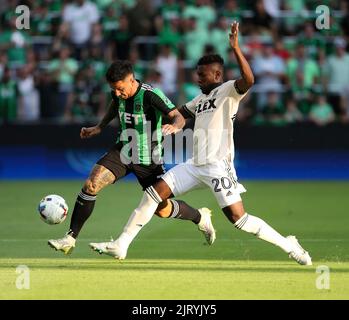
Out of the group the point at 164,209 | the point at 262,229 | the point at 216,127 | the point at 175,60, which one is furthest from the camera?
the point at 175,60

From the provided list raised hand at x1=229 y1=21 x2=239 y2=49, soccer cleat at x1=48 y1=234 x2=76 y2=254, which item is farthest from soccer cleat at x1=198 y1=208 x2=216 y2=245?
raised hand at x1=229 y1=21 x2=239 y2=49

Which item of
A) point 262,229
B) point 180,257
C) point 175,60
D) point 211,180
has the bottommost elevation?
point 180,257

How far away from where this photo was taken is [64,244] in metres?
9.23

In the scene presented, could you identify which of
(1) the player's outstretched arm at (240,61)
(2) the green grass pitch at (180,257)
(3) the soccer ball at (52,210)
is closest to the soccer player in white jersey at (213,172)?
(1) the player's outstretched arm at (240,61)

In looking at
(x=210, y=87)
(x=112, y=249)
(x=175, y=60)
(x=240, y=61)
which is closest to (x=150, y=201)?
(x=112, y=249)

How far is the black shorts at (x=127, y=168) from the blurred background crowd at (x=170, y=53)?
8.48m

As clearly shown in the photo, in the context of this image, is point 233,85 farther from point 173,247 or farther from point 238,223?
point 173,247

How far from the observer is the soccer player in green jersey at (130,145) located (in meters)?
9.32

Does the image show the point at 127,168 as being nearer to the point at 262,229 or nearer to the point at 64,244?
the point at 64,244

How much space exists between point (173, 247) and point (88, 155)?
7.98 metres

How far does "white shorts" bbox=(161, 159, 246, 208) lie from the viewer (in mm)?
8758

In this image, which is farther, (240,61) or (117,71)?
(117,71)

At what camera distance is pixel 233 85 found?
8.80 meters

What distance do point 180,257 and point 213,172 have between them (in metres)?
1.15
